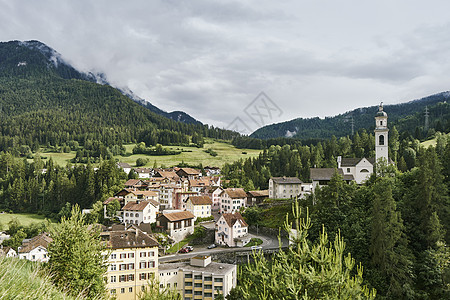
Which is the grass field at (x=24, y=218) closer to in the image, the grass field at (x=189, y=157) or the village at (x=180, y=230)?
the village at (x=180, y=230)

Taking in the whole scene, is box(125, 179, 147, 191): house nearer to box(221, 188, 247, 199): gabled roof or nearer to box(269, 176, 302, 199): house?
box(221, 188, 247, 199): gabled roof

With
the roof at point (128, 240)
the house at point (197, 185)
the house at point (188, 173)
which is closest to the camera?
the roof at point (128, 240)

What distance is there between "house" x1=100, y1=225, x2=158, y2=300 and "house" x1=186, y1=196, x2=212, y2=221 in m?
26.7

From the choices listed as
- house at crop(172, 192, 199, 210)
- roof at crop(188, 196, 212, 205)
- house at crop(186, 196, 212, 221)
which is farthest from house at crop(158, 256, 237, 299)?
house at crop(172, 192, 199, 210)

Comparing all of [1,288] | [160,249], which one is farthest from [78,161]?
[1,288]

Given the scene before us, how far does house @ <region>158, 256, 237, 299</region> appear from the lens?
38969 mm

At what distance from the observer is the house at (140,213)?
5972 centimetres

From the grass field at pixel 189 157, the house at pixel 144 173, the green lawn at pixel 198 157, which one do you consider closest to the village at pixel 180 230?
the house at pixel 144 173

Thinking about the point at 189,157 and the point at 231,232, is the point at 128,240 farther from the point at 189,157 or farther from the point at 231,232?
the point at 189,157

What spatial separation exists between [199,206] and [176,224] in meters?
12.4

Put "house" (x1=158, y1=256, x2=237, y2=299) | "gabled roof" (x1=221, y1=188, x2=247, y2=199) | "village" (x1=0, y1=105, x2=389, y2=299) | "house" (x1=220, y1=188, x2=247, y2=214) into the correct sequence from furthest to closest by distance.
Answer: "gabled roof" (x1=221, y1=188, x2=247, y2=199) → "house" (x1=220, y1=188, x2=247, y2=214) → "village" (x1=0, y1=105, x2=389, y2=299) → "house" (x1=158, y1=256, x2=237, y2=299)

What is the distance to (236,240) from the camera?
55.2 metres

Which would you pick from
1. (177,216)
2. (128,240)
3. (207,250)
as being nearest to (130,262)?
(128,240)

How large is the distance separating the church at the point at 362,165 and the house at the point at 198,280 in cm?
2411
